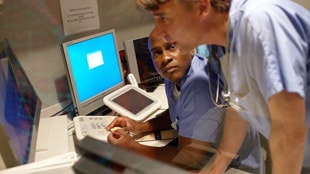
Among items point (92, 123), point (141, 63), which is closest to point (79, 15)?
point (141, 63)

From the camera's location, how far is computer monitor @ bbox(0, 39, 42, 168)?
76 centimetres

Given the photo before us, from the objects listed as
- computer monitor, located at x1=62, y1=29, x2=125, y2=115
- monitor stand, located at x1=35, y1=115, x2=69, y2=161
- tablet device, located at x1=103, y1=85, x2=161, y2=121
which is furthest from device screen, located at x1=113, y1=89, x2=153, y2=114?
monitor stand, located at x1=35, y1=115, x2=69, y2=161

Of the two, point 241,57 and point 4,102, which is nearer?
point 241,57

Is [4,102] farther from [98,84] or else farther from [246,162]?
[246,162]

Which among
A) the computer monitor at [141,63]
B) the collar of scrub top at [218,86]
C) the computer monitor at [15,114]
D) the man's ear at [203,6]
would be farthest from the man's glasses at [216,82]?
the computer monitor at [141,63]

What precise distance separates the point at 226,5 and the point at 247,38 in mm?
132

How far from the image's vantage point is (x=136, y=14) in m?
1.78

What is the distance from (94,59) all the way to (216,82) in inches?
27.0

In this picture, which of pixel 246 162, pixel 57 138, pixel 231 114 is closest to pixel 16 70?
pixel 57 138

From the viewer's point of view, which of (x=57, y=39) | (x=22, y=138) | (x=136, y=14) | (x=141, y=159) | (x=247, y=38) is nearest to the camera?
(x=141, y=159)

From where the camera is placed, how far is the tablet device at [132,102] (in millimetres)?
1423

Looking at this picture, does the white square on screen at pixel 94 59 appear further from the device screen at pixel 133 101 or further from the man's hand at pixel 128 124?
the man's hand at pixel 128 124

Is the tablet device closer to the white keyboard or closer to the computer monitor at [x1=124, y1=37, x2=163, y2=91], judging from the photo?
the white keyboard

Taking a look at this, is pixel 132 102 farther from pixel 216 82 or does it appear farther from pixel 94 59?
pixel 216 82
